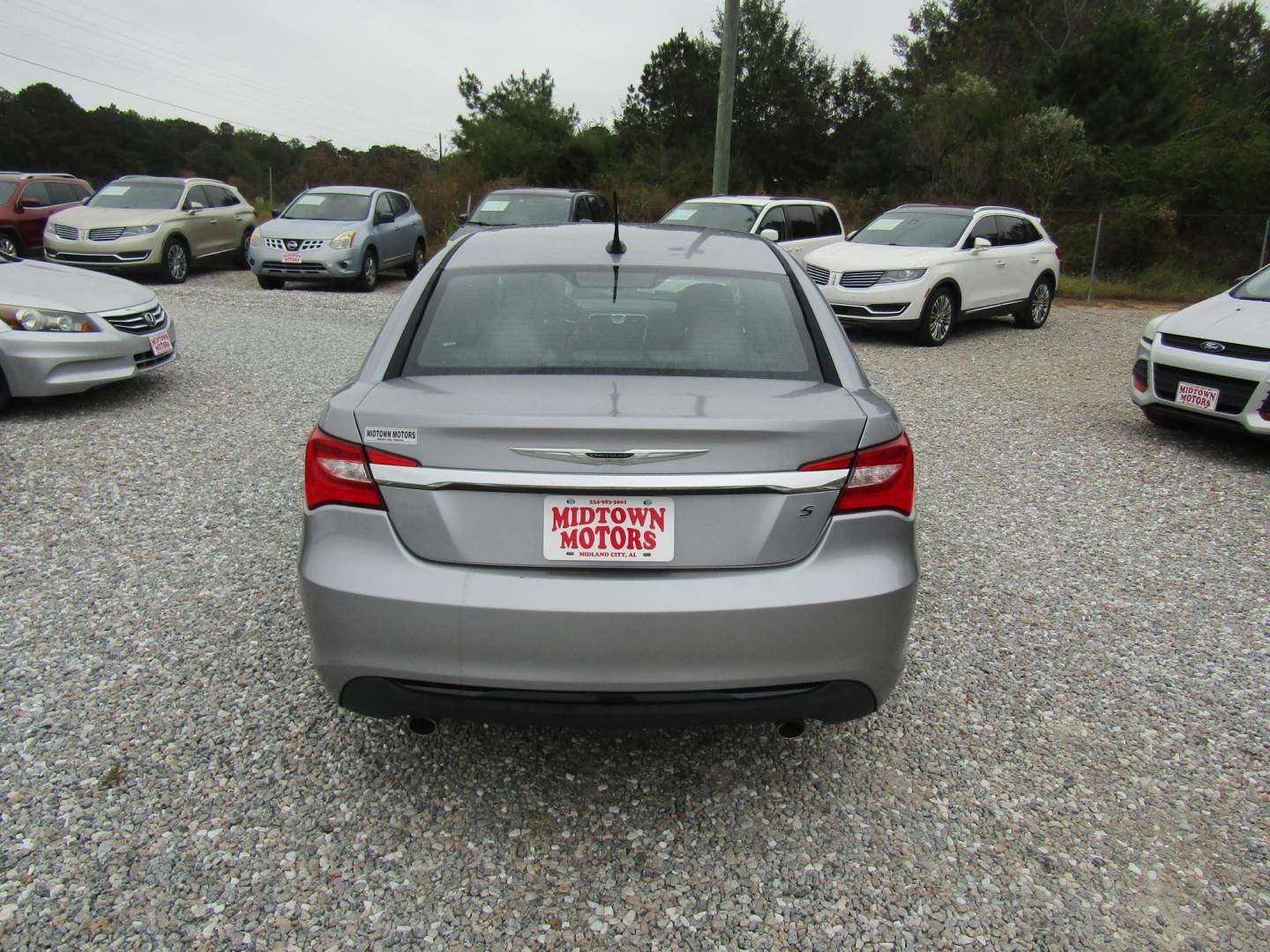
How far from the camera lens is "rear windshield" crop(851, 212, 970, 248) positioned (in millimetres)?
12297

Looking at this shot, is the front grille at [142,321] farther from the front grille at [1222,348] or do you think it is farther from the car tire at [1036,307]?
the car tire at [1036,307]

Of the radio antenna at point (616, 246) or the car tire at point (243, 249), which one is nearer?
the radio antenna at point (616, 246)

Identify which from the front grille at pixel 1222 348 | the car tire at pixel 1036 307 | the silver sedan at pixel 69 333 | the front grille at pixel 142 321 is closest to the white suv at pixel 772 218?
the car tire at pixel 1036 307

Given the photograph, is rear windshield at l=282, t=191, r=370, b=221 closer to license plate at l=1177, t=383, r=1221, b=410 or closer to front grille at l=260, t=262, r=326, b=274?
front grille at l=260, t=262, r=326, b=274

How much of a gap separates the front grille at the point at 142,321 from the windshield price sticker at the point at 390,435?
598 centimetres

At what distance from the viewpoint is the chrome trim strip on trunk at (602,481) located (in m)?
2.31

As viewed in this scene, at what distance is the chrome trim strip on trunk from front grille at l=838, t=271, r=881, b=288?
32.4ft

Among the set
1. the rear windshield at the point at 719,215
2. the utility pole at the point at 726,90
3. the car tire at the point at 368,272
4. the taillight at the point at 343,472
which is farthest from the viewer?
the utility pole at the point at 726,90

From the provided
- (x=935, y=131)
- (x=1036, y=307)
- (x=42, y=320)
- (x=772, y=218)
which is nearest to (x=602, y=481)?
(x=42, y=320)

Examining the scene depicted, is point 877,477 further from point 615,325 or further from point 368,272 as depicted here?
point 368,272

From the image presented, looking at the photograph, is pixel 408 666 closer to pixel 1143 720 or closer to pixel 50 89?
pixel 1143 720

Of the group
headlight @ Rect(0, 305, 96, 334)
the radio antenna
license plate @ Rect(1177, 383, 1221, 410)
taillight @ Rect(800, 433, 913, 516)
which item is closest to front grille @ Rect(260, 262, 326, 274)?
headlight @ Rect(0, 305, 96, 334)

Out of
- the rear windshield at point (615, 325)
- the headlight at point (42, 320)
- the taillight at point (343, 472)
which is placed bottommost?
the headlight at point (42, 320)

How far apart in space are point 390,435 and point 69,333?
19.2 feet
